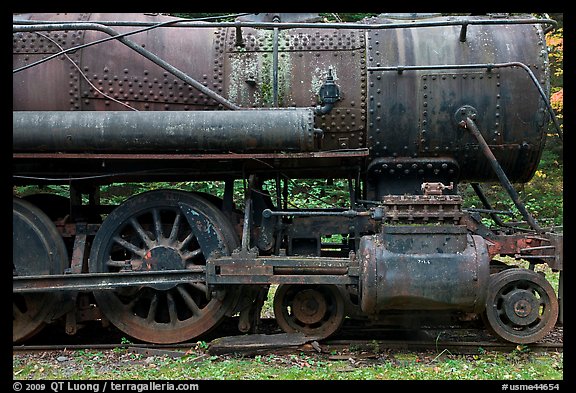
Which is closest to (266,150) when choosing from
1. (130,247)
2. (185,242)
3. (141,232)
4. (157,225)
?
(185,242)

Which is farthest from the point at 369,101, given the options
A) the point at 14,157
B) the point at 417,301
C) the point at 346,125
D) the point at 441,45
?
the point at 14,157

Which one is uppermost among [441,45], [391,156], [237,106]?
[441,45]

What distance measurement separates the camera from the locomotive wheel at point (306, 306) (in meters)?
5.87

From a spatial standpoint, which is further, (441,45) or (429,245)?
(441,45)

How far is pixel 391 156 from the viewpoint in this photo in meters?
5.93

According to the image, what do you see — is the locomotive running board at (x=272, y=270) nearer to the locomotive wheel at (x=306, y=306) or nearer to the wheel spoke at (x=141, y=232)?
the locomotive wheel at (x=306, y=306)

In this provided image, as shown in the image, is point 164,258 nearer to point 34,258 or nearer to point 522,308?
point 34,258

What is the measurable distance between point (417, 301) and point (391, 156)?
4.58ft

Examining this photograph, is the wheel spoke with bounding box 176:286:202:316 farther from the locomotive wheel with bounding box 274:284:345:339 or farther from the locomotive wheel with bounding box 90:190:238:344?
the locomotive wheel with bounding box 274:284:345:339

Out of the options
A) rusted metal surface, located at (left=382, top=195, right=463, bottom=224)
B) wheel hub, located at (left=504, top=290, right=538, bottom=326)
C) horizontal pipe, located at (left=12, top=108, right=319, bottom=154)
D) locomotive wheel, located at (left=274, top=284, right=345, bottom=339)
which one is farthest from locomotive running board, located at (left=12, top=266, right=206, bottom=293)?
wheel hub, located at (left=504, top=290, right=538, bottom=326)

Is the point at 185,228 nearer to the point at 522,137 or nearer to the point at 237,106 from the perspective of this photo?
the point at 237,106

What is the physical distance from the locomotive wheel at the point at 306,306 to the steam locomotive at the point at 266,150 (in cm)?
2

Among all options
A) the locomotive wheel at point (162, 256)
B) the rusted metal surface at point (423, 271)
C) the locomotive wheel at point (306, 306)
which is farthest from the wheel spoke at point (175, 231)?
the rusted metal surface at point (423, 271)
